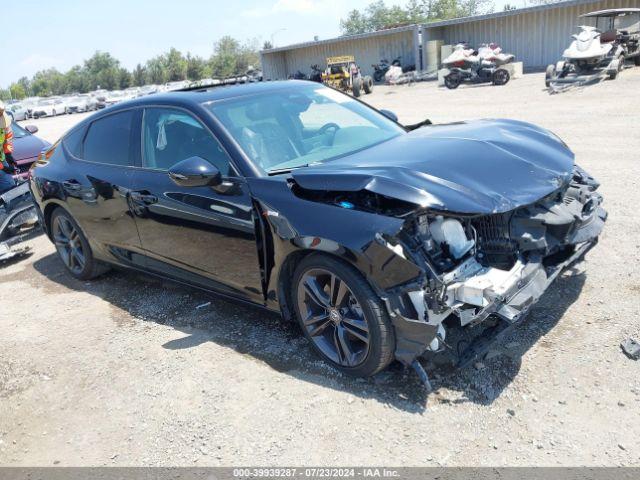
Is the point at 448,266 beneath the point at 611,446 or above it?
above

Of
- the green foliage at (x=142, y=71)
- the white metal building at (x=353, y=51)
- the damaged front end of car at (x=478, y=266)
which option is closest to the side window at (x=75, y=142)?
the damaged front end of car at (x=478, y=266)

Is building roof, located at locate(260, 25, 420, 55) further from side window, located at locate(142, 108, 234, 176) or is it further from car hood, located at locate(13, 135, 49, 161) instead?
side window, located at locate(142, 108, 234, 176)

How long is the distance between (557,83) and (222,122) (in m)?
16.9

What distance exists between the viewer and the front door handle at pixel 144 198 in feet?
14.1

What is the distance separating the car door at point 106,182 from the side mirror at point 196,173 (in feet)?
3.42

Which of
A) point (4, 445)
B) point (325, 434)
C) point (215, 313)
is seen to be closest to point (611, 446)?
point (325, 434)

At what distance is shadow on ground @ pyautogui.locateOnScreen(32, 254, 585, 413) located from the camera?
3.25m

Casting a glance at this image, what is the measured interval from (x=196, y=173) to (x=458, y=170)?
1.64 m

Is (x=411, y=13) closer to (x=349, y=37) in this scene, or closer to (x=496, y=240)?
(x=349, y=37)

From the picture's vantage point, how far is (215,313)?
4.59m

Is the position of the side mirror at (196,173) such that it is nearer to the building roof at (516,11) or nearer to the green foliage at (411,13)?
the building roof at (516,11)

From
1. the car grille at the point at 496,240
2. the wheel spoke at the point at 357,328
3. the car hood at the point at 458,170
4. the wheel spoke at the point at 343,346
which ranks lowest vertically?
the wheel spoke at the point at 343,346

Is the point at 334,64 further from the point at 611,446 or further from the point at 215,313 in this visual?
the point at 611,446

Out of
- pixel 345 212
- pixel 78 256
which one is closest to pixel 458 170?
pixel 345 212
